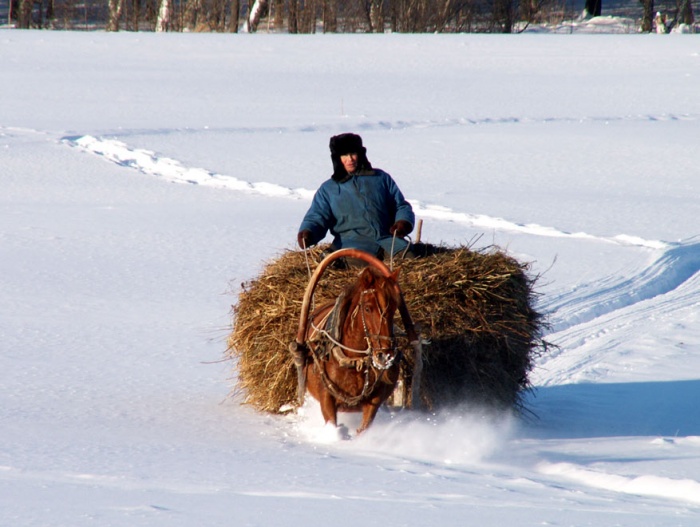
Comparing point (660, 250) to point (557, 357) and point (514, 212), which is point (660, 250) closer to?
point (514, 212)

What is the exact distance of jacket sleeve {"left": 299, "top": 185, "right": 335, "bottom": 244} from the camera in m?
6.65

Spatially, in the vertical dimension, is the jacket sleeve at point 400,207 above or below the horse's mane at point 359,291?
above

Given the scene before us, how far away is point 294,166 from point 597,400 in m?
9.29

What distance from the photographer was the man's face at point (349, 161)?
6.78m

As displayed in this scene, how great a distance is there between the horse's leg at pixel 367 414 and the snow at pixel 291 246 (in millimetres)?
93

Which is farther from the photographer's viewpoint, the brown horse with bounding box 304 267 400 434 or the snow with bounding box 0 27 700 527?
the brown horse with bounding box 304 267 400 434


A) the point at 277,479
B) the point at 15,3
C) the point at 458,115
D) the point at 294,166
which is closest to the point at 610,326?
the point at 277,479

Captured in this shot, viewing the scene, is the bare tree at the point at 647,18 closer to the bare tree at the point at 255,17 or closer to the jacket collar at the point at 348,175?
the bare tree at the point at 255,17

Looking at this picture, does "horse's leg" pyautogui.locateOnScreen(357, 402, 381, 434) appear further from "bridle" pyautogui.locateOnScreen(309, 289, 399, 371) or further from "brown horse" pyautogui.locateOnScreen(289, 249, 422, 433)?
"bridle" pyautogui.locateOnScreen(309, 289, 399, 371)

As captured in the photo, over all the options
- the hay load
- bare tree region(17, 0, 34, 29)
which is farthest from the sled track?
bare tree region(17, 0, 34, 29)

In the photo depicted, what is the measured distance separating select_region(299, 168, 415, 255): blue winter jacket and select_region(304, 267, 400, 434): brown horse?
0.87 m

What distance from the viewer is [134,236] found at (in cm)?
1152

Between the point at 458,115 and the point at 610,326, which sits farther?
the point at 458,115

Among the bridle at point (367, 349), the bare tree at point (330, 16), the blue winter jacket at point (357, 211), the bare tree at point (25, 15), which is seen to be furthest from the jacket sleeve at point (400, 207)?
the bare tree at point (25, 15)
